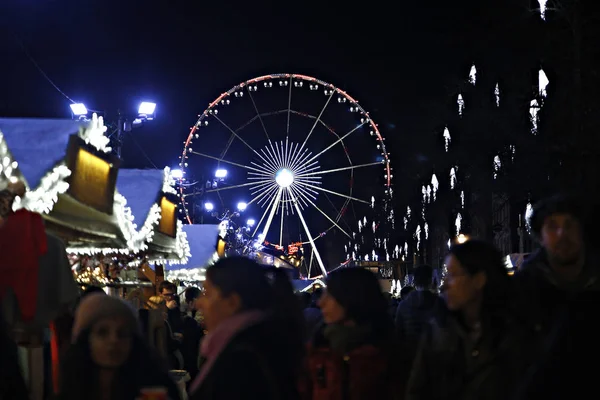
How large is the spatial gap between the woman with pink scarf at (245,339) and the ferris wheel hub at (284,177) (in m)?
36.1

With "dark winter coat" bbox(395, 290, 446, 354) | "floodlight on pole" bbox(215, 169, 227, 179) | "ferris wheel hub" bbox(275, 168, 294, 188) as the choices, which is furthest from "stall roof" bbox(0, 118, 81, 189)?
"floodlight on pole" bbox(215, 169, 227, 179)

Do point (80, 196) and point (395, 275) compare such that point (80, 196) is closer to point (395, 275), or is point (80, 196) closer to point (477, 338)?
point (477, 338)

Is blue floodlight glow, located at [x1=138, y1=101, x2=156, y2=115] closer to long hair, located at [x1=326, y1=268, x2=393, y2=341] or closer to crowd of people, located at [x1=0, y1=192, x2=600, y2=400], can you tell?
long hair, located at [x1=326, y1=268, x2=393, y2=341]

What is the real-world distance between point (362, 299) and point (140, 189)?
14371mm

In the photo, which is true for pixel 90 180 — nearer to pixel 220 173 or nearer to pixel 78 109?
pixel 78 109

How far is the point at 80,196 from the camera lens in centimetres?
1223

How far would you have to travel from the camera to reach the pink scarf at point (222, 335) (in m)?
3.68

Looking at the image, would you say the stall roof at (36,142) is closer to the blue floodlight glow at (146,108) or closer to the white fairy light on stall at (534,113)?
the white fairy light on stall at (534,113)

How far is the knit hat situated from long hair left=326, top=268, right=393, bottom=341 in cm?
130

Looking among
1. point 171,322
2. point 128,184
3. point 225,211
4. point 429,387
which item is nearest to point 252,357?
point 429,387

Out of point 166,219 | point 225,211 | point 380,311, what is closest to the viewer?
point 380,311

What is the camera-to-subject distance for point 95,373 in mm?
3953

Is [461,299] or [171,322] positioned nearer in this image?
[461,299]

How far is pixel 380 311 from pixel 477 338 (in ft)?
3.50
